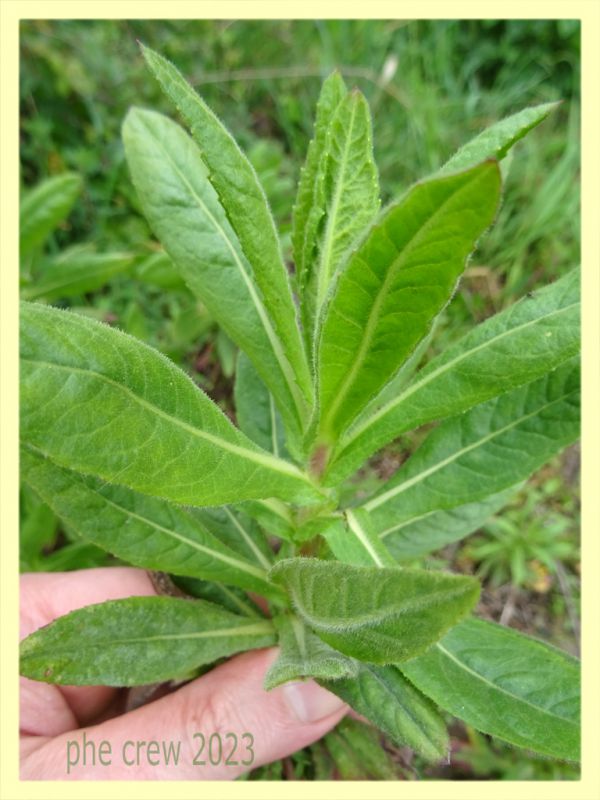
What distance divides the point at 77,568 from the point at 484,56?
374 cm

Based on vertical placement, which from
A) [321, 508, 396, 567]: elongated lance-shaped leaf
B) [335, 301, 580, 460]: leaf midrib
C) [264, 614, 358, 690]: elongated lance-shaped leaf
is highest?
[335, 301, 580, 460]: leaf midrib

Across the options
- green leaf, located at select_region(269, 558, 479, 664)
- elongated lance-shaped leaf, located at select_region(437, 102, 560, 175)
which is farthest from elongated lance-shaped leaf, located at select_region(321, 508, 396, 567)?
elongated lance-shaped leaf, located at select_region(437, 102, 560, 175)

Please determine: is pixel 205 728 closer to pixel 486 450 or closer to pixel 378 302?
pixel 486 450

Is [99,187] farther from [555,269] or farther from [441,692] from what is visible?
[441,692]

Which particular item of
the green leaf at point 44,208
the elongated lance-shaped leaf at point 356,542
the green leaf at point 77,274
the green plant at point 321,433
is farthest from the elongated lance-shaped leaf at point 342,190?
the green leaf at point 44,208

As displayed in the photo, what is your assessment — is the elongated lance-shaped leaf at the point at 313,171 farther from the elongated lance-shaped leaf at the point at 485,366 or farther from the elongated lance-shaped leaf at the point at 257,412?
the elongated lance-shaped leaf at the point at 257,412

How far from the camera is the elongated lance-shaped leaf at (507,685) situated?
132cm

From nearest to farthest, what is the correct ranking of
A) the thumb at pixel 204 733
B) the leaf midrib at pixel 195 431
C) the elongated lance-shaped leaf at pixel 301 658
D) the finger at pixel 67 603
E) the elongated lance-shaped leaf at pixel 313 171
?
the leaf midrib at pixel 195 431 → the elongated lance-shaped leaf at pixel 301 658 → the elongated lance-shaped leaf at pixel 313 171 → the thumb at pixel 204 733 → the finger at pixel 67 603

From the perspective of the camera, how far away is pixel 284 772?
2.03 metres

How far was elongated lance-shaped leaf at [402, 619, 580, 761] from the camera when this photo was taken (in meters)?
1.32

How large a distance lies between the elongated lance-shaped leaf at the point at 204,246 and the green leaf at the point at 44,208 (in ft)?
2.94

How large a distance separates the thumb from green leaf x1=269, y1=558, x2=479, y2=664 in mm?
527

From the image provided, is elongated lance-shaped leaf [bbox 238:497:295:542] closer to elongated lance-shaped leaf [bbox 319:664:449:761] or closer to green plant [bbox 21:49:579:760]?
green plant [bbox 21:49:579:760]

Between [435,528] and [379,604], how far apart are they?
81cm
